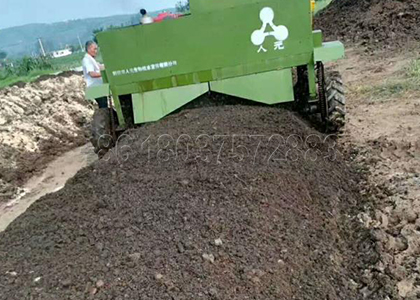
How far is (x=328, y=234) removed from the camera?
12.0 feet

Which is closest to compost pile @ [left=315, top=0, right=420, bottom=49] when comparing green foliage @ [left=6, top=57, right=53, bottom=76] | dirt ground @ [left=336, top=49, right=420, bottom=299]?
dirt ground @ [left=336, top=49, right=420, bottom=299]

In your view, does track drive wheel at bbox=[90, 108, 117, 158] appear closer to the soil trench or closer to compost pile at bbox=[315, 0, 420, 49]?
the soil trench

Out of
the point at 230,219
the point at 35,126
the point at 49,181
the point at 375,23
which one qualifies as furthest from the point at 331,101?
the point at 375,23

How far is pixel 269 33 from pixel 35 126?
19.7 feet

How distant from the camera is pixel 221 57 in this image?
566cm

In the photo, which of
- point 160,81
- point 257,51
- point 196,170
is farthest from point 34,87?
point 196,170

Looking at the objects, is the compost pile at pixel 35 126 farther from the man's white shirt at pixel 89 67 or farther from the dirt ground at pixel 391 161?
the dirt ground at pixel 391 161

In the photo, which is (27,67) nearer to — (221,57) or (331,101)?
(221,57)

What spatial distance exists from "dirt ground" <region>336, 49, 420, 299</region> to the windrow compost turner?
732 millimetres

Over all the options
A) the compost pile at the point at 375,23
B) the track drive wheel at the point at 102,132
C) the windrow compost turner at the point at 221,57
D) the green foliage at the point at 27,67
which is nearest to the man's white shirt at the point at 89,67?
the track drive wheel at the point at 102,132

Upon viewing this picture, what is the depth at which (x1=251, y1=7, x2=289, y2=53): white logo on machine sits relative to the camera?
5.52 meters

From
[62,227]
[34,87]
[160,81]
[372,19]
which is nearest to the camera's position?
[62,227]

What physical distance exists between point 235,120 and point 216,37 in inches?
41.5

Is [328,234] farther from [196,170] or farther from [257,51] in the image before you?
[257,51]
